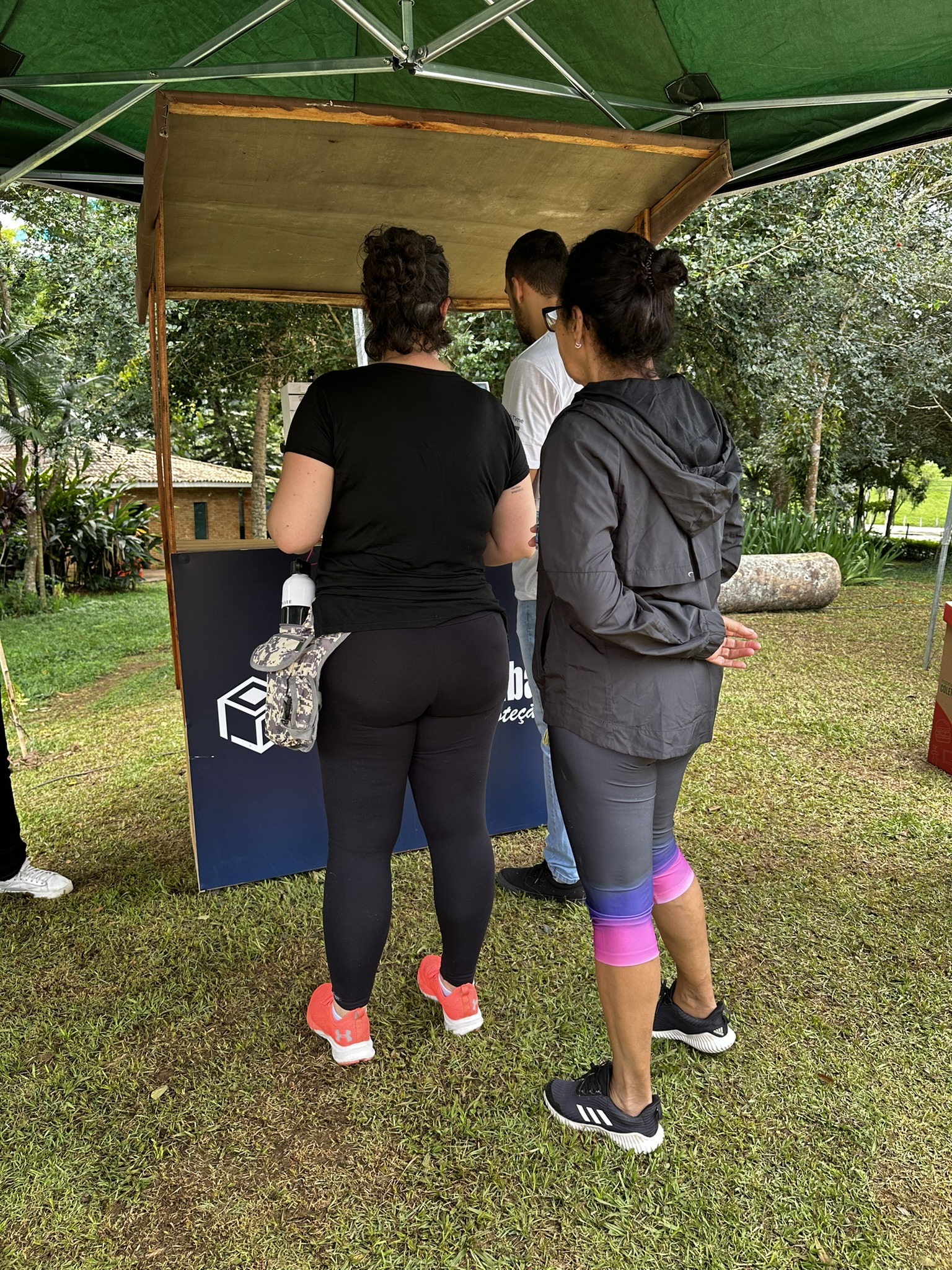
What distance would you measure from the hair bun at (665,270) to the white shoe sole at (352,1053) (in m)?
1.96

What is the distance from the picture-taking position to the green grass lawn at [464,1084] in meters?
1.81

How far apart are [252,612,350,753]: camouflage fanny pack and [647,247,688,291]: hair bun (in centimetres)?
99

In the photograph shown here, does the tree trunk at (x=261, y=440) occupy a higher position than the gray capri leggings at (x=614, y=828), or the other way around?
the tree trunk at (x=261, y=440)

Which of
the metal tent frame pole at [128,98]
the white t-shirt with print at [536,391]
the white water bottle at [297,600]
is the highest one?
the metal tent frame pole at [128,98]

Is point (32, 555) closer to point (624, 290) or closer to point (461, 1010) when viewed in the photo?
point (461, 1010)

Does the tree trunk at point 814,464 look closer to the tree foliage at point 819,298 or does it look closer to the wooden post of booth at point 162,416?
the tree foliage at point 819,298

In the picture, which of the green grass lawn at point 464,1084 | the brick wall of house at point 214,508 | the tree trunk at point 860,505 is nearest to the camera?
the green grass lawn at point 464,1084

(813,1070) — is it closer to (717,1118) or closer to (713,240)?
(717,1118)

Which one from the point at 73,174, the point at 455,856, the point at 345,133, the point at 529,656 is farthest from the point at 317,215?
the point at 455,856

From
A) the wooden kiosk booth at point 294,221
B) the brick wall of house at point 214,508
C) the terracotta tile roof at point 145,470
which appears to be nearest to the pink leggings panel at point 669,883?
the wooden kiosk booth at point 294,221

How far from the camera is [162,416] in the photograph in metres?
3.13

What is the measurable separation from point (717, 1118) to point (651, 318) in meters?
1.84

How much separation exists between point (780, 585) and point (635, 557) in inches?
330

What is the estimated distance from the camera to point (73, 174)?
3.86 metres
